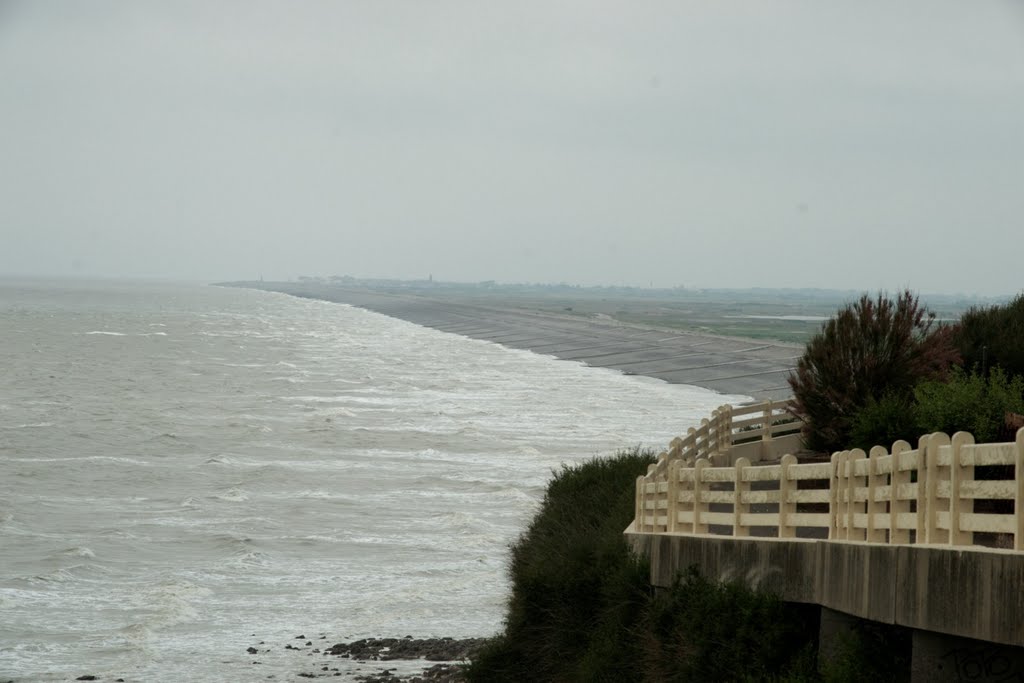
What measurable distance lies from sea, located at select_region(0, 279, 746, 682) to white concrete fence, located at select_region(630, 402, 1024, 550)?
9.20m

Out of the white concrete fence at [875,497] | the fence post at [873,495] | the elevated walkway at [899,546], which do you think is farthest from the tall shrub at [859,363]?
the fence post at [873,495]

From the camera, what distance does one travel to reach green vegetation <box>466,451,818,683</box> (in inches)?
528

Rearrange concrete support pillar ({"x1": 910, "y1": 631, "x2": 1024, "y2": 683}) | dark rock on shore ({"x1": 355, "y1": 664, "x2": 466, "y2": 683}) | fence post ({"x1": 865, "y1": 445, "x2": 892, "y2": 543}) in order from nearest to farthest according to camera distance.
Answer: concrete support pillar ({"x1": 910, "y1": 631, "x2": 1024, "y2": 683})
fence post ({"x1": 865, "y1": 445, "x2": 892, "y2": 543})
dark rock on shore ({"x1": 355, "y1": 664, "x2": 466, "y2": 683})

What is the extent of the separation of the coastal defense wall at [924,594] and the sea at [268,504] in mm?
12437

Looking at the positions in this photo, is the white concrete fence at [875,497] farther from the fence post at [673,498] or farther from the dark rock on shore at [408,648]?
the dark rock on shore at [408,648]

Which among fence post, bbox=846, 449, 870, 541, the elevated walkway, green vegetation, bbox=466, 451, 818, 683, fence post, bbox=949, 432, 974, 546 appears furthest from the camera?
green vegetation, bbox=466, 451, 818, 683

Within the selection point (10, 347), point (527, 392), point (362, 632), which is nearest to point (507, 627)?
point (362, 632)

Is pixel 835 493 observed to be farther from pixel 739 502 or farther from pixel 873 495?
pixel 739 502

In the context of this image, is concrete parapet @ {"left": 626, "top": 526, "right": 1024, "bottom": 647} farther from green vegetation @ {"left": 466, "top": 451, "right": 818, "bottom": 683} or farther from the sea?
the sea

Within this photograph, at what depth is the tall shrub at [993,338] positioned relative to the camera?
23.9m

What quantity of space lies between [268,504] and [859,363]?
23.5 metres

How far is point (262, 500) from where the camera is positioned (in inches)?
1687

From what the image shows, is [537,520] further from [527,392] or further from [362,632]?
[527,392]

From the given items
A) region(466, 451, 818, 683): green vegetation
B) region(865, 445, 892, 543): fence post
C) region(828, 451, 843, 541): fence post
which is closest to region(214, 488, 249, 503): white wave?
region(466, 451, 818, 683): green vegetation
